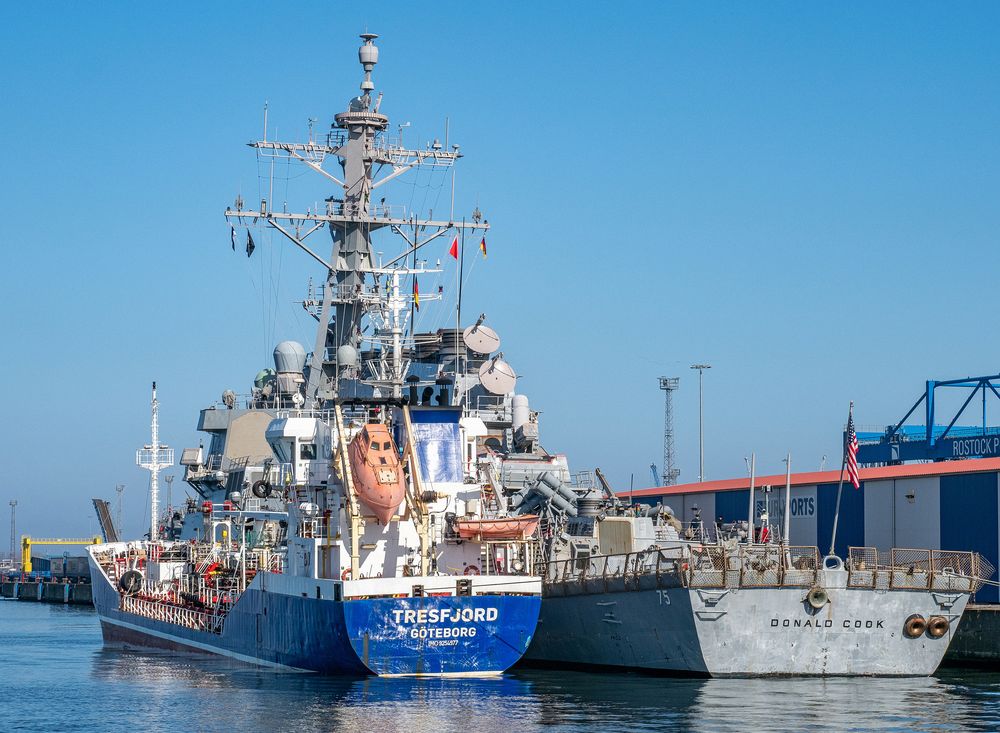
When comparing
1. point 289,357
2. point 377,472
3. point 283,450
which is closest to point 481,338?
point 289,357

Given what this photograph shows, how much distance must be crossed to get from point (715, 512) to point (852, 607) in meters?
22.0

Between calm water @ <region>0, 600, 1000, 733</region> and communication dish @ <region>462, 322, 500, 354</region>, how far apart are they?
18196 mm

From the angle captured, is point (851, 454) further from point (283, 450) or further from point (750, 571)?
point (283, 450)

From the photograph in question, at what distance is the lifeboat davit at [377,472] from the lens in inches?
1380

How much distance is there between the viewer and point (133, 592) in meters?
52.4

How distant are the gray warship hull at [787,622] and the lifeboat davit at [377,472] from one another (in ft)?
22.0

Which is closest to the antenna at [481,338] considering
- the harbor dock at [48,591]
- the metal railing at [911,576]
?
the metal railing at [911,576]

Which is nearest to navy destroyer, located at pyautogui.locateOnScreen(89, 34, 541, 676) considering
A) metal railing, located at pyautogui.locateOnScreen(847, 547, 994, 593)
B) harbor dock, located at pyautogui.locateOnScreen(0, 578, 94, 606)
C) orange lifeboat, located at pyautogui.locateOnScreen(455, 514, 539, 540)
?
orange lifeboat, located at pyautogui.locateOnScreen(455, 514, 539, 540)

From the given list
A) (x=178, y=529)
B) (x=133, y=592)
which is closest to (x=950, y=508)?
(x=133, y=592)

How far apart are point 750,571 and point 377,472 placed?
918 cm

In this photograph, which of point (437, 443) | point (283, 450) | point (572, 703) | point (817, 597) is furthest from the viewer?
point (283, 450)

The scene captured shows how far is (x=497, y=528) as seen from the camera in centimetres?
3666

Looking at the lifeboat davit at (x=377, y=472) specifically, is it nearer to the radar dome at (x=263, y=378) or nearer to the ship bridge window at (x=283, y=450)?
the ship bridge window at (x=283, y=450)

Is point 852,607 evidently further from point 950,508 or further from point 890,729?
point 950,508
